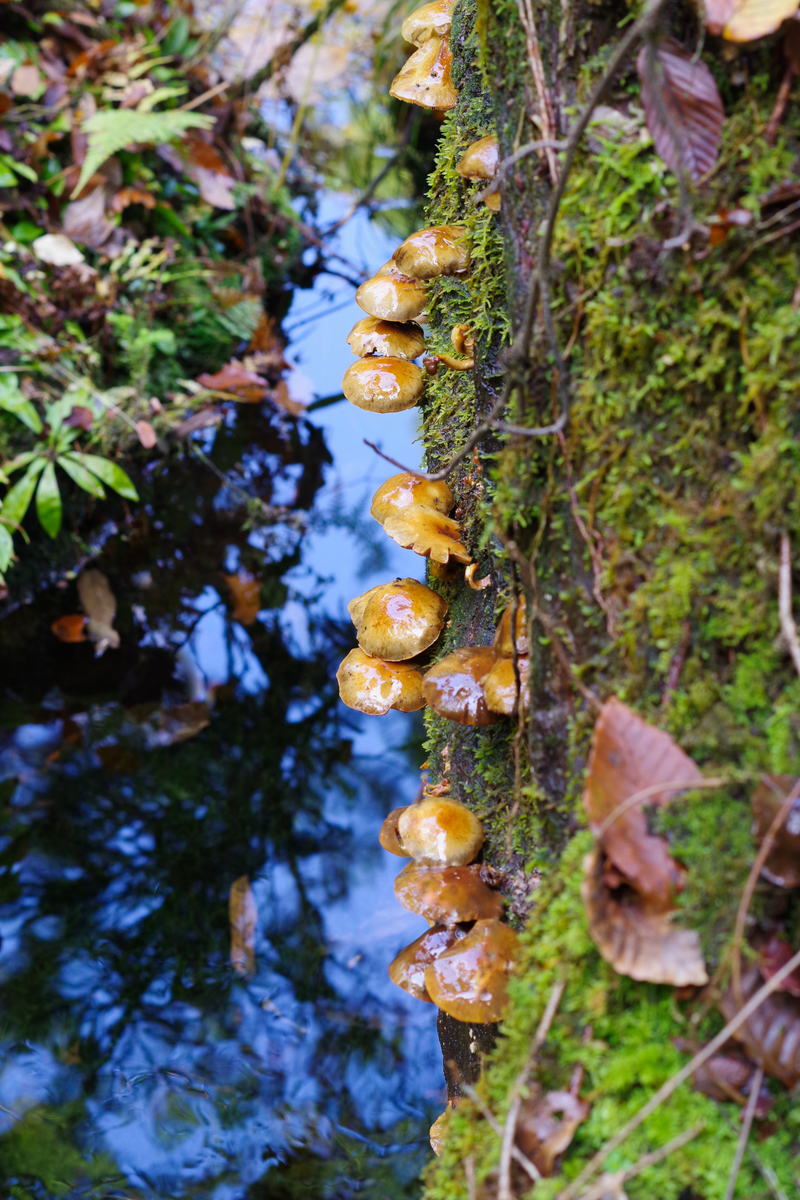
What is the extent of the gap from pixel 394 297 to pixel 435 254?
17cm

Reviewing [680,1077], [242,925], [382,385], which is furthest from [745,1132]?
[242,925]

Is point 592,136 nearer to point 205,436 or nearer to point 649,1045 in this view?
point 649,1045

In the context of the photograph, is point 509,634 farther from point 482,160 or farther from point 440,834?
point 482,160

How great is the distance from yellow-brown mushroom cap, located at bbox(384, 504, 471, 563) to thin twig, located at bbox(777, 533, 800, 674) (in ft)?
2.68

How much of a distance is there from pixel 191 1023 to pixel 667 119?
11.6ft

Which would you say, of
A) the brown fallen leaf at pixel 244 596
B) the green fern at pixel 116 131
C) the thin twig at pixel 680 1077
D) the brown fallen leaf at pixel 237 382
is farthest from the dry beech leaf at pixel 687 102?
the green fern at pixel 116 131

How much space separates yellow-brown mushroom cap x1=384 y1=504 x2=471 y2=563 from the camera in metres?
A: 1.80

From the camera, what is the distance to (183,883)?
12.5ft

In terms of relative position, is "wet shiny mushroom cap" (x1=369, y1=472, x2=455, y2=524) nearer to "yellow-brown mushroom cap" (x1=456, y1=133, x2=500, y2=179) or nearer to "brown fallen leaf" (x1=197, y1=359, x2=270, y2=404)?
"yellow-brown mushroom cap" (x1=456, y1=133, x2=500, y2=179)

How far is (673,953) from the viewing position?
1.07m

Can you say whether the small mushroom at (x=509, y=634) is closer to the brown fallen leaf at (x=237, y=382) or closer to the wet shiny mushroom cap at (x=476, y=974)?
the wet shiny mushroom cap at (x=476, y=974)

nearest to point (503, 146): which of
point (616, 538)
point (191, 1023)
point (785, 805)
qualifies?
point (616, 538)

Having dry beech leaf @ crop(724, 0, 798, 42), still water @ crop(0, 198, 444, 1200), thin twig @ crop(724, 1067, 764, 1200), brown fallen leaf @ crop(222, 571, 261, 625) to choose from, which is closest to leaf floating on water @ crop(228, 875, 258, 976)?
still water @ crop(0, 198, 444, 1200)

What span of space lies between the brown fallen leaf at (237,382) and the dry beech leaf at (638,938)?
15.8 feet
